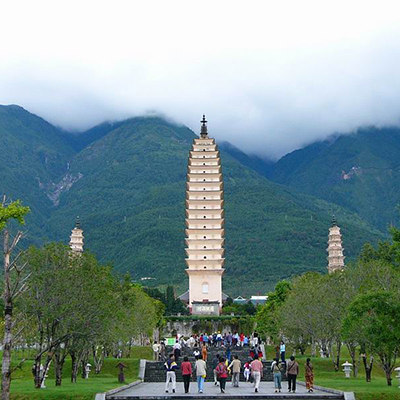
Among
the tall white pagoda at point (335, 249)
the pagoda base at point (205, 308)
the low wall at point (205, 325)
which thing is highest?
the tall white pagoda at point (335, 249)

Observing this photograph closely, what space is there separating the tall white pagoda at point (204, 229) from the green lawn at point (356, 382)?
34828mm

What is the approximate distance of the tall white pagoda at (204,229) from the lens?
9350 centimetres

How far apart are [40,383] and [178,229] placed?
124191 millimetres

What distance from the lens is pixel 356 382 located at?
33656 mm

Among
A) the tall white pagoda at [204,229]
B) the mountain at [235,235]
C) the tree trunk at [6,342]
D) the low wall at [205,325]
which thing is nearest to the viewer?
the tree trunk at [6,342]

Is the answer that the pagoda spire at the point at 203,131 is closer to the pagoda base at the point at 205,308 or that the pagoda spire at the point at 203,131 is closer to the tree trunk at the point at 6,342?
the pagoda base at the point at 205,308

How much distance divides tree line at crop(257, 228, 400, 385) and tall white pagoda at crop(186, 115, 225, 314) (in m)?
25.8

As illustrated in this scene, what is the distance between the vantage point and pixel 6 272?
21812 millimetres

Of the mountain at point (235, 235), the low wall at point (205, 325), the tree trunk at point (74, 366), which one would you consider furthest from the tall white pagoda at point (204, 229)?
the tree trunk at point (74, 366)

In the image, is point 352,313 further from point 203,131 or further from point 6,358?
point 203,131

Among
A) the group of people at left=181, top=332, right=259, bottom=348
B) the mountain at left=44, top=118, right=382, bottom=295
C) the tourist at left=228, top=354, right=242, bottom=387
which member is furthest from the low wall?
the tourist at left=228, top=354, right=242, bottom=387

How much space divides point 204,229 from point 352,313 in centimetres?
6880

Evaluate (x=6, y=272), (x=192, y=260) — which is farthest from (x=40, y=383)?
(x=192, y=260)

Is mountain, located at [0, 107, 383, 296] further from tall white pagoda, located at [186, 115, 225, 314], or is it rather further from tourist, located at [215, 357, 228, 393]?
tourist, located at [215, 357, 228, 393]
